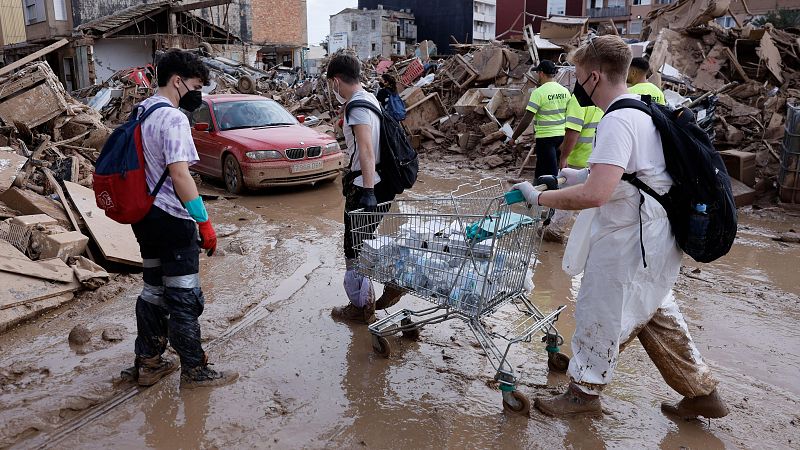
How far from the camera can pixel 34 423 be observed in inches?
135

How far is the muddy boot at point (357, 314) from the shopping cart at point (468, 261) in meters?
0.69

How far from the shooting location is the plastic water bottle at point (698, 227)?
3.03 m

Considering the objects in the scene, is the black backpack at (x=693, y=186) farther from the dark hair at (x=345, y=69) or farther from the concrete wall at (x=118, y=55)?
the concrete wall at (x=118, y=55)

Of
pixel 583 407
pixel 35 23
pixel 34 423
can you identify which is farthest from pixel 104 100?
pixel 583 407

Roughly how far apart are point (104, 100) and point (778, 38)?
74.1 ft

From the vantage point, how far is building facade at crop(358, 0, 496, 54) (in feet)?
218

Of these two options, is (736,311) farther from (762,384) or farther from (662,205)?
(662,205)

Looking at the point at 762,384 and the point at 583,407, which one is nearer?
the point at 583,407

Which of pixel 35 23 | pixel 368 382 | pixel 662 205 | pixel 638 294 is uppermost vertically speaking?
pixel 35 23

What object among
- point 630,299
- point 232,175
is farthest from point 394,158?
point 232,175

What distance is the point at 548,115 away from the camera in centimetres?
739

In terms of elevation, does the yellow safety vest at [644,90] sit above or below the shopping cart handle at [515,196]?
above

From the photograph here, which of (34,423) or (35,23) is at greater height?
(35,23)

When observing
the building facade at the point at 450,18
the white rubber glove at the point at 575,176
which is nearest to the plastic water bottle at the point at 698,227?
the white rubber glove at the point at 575,176
